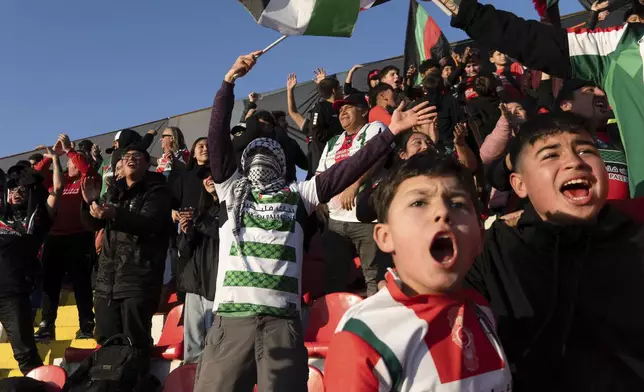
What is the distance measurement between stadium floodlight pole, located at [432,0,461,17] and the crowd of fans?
66mm

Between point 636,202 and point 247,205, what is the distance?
7.33 ft

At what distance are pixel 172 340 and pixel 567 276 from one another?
4.70 meters

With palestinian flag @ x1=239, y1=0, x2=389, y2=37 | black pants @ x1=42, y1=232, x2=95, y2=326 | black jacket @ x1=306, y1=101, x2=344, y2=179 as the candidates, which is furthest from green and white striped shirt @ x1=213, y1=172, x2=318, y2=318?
black pants @ x1=42, y1=232, x2=95, y2=326

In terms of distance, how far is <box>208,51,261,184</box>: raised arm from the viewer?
3.56 m

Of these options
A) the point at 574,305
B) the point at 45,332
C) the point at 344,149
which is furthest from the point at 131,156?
the point at 574,305

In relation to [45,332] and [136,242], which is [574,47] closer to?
[136,242]

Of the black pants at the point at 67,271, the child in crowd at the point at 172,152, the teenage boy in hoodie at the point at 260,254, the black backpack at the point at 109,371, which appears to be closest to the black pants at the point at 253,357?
the teenage boy in hoodie at the point at 260,254

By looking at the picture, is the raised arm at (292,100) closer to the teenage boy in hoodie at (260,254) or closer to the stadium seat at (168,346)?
the stadium seat at (168,346)

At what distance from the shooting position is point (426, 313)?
4.79 ft

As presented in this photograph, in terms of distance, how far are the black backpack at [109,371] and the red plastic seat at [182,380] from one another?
26cm

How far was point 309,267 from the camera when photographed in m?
6.01

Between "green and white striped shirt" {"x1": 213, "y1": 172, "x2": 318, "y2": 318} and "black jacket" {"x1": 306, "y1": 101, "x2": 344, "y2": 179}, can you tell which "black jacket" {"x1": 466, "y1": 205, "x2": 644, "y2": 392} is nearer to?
"green and white striped shirt" {"x1": 213, "y1": 172, "x2": 318, "y2": 318}

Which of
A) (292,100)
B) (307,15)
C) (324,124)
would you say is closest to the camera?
(307,15)

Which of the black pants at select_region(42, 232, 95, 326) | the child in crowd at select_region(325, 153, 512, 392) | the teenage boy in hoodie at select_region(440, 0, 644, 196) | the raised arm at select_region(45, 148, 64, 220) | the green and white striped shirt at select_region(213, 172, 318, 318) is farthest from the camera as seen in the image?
the black pants at select_region(42, 232, 95, 326)
